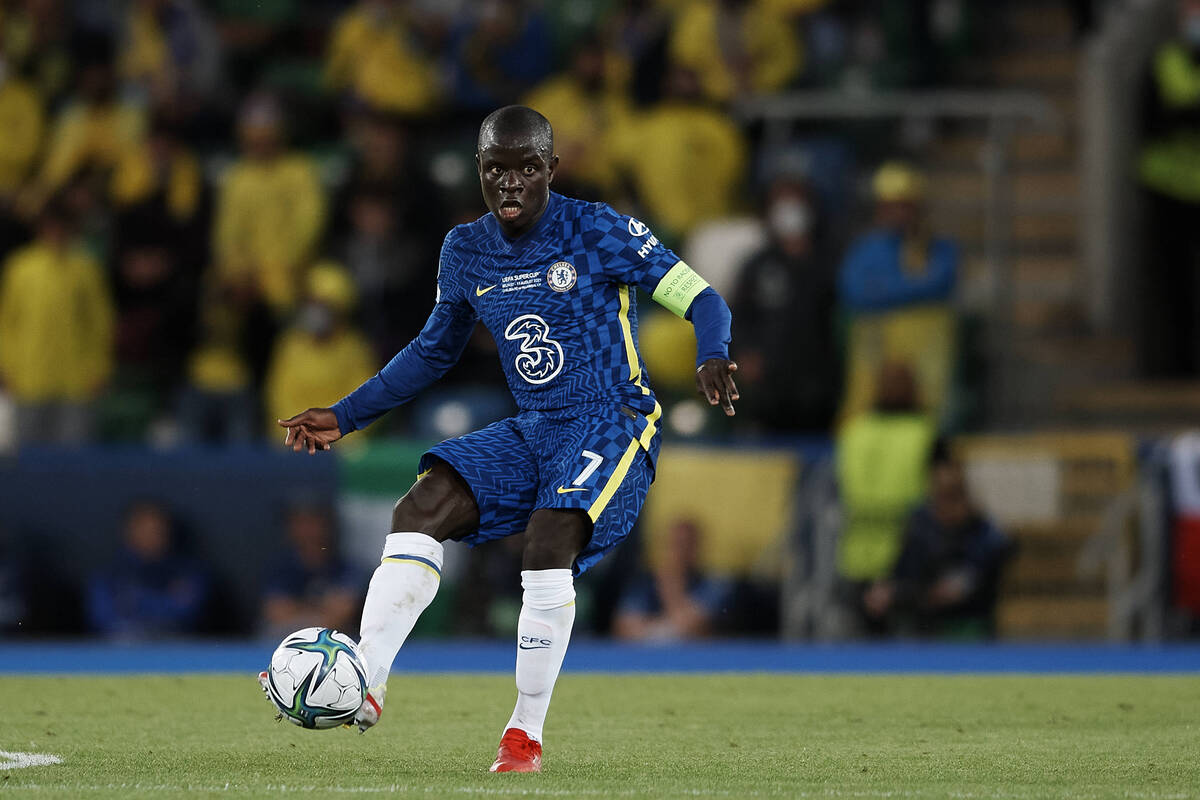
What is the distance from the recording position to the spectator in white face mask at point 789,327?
13125 millimetres

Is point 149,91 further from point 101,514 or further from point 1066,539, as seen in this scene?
point 1066,539

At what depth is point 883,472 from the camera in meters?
12.5

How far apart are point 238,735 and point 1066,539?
7.01 metres

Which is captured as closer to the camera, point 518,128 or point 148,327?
point 518,128

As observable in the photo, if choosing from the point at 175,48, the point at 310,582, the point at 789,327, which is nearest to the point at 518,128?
the point at 789,327

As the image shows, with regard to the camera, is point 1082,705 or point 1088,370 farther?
point 1088,370

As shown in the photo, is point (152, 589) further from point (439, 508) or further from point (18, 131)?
point (439, 508)

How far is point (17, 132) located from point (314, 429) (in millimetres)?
10724

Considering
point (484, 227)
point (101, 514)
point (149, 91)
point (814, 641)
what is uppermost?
point (149, 91)

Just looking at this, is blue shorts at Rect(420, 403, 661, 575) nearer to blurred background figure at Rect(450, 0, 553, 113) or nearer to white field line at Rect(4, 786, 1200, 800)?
white field line at Rect(4, 786, 1200, 800)

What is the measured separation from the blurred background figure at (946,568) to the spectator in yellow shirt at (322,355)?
3.71 m

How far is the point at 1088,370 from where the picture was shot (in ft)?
49.5

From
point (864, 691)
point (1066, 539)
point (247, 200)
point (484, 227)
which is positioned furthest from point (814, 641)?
point (484, 227)

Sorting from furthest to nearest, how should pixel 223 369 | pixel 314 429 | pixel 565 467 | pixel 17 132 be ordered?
pixel 17 132
pixel 223 369
pixel 314 429
pixel 565 467
